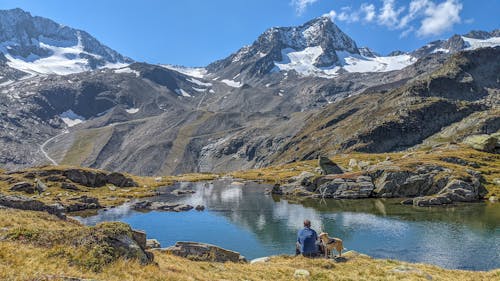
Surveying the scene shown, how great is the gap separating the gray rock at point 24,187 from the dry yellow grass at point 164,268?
9174 centimetres

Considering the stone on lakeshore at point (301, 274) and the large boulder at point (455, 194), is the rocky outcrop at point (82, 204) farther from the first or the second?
the stone on lakeshore at point (301, 274)

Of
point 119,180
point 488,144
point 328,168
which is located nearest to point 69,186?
point 119,180

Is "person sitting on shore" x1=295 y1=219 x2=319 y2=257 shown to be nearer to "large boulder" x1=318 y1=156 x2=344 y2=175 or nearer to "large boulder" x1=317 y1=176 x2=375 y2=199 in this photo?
"large boulder" x1=317 y1=176 x2=375 y2=199

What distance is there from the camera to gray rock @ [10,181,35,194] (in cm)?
10912

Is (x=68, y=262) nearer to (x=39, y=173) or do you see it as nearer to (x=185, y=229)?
(x=185, y=229)

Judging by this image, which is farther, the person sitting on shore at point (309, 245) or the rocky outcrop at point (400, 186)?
the rocky outcrop at point (400, 186)

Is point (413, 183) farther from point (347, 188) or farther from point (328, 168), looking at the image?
point (328, 168)

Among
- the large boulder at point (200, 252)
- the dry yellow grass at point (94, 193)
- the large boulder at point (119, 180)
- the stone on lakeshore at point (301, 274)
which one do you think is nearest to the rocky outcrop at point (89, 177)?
the large boulder at point (119, 180)

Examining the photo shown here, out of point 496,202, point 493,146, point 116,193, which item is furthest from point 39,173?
point 493,146

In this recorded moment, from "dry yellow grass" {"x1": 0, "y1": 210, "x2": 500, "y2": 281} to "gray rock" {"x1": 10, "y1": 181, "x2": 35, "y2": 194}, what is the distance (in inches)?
3612

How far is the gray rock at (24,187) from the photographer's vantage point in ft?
358

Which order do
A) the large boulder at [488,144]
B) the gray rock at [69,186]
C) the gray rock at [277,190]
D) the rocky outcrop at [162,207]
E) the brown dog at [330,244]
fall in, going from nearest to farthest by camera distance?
1. the brown dog at [330,244]
2. the rocky outcrop at [162,207]
3. the gray rock at [69,186]
4. the gray rock at [277,190]
5. the large boulder at [488,144]

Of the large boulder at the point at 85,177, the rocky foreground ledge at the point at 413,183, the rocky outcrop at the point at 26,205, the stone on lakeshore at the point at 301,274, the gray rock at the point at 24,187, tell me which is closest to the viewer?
the stone on lakeshore at the point at 301,274

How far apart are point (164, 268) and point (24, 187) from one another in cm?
10622
